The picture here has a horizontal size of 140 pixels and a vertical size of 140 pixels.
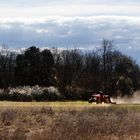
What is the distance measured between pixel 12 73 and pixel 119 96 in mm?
21307

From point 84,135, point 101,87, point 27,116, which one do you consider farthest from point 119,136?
point 101,87

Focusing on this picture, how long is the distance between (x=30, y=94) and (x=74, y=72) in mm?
29164

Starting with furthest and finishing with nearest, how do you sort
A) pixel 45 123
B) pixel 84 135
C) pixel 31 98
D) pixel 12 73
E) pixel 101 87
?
pixel 12 73 → pixel 101 87 → pixel 31 98 → pixel 45 123 → pixel 84 135

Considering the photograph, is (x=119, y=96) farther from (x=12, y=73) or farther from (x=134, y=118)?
(x=134, y=118)

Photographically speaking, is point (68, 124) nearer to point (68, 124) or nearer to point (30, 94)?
point (68, 124)

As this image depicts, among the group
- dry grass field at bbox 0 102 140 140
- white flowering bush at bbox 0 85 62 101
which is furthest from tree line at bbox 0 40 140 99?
dry grass field at bbox 0 102 140 140

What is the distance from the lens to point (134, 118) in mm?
31281

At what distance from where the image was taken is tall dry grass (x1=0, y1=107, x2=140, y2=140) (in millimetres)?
24875

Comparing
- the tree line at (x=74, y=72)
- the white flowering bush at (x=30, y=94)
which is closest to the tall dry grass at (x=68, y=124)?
the white flowering bush at (x=30, y=94)

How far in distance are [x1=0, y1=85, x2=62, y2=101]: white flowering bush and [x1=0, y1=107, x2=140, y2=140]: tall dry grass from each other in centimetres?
3021

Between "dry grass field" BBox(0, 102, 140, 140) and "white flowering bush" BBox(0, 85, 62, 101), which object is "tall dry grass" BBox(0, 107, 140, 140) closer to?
"dry grass field" BBox(0, 102, 140, 140)

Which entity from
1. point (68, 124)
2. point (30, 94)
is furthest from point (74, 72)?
point (68, 124)

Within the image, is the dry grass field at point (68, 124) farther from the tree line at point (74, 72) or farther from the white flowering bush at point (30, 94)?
the tree line at point (74, 72)

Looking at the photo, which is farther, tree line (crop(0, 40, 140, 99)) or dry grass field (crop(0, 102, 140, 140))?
tree line (crop(0, 40, 140, 99))
